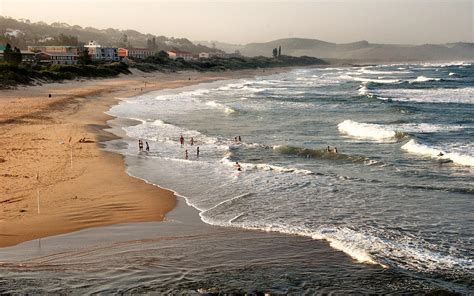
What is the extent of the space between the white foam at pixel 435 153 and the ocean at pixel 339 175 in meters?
0.05

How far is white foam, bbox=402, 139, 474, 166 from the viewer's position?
20.6m

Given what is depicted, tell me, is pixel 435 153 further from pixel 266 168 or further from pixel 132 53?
pixel 132 53

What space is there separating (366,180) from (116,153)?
1138 cm

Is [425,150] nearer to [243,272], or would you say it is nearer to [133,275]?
[243,272]

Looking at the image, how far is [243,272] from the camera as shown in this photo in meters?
9.52

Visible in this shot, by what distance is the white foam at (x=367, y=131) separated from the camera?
27.3 meters

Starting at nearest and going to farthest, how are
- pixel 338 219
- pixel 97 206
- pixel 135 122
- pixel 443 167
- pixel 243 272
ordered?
pixel 243 272
pixel 338 219
pixel 97 206
pixel 443 167
pixel 135 122

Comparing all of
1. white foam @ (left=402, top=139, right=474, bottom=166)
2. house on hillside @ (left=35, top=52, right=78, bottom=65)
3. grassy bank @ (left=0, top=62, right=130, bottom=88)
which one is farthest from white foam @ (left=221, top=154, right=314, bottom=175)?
house on hillside @ (left=35, top=52, right=78, bottom=65)

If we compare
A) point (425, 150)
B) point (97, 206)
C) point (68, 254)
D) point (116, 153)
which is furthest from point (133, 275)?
point (425, 150)

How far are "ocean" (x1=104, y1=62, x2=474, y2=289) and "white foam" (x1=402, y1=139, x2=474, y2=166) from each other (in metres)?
0.05

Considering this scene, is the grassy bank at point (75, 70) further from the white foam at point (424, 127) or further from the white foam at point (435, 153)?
the white foam at point (435, 153)

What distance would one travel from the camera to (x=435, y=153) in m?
22.1

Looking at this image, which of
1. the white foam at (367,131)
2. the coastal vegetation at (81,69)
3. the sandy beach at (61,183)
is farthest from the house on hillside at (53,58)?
the white foam at (367,131)

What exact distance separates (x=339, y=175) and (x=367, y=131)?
10.8m
